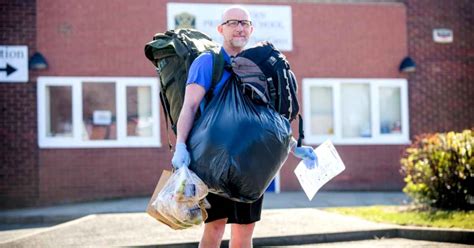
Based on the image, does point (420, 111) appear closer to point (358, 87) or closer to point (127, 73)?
point (358, 87)

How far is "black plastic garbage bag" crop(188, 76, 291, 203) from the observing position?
341cm

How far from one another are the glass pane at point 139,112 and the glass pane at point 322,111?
3.38 m

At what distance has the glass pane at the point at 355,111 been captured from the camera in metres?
13.5

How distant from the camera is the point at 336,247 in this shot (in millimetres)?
6969

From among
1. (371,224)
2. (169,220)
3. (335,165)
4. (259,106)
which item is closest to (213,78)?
(259,106)

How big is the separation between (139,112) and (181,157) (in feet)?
30.3

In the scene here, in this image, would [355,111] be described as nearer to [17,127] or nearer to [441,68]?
[441,68]

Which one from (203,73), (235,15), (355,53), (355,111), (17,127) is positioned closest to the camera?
(203,73)

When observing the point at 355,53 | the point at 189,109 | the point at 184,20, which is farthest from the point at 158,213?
the point at 355,53

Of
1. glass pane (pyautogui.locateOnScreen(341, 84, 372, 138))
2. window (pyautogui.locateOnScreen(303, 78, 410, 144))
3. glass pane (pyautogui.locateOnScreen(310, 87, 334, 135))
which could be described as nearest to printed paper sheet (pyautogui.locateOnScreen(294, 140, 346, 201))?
window (pyautogui.locateOnScreen(303, 78, 410, 144))

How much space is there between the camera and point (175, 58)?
3.91 meters

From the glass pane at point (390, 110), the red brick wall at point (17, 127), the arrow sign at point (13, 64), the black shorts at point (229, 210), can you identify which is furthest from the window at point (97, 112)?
the black shorts at point (229, 210)

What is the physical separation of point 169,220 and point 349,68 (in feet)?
33.7

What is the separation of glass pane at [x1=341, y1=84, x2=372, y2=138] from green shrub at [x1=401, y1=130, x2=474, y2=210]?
4296mm
